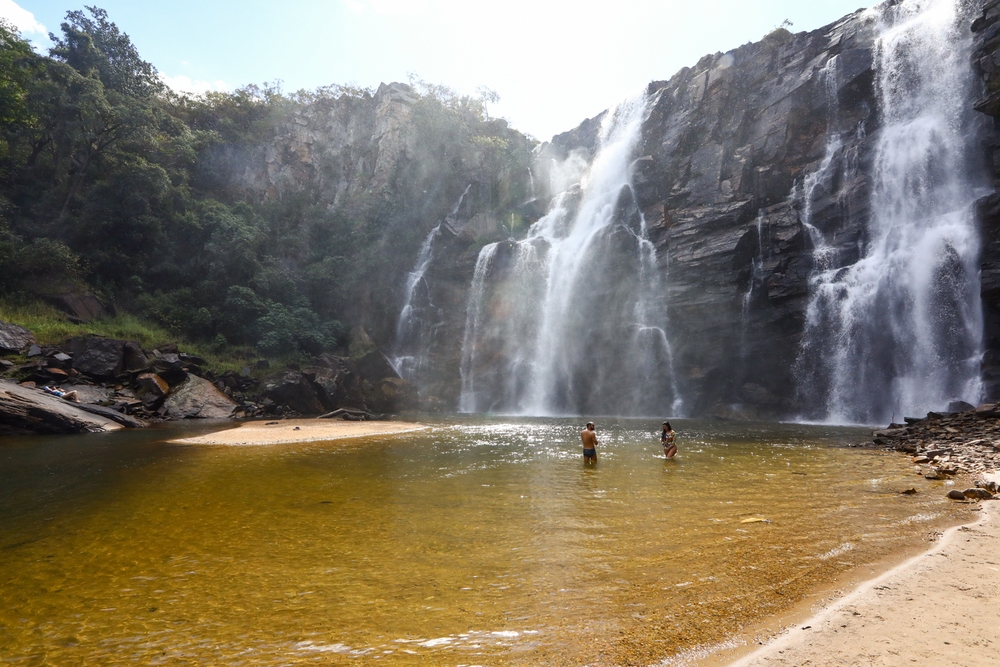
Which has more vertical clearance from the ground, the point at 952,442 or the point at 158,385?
the point at 158,385

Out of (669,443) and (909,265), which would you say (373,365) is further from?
(909,265)

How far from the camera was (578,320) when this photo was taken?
33938 mm

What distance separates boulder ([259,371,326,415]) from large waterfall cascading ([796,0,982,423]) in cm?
2723

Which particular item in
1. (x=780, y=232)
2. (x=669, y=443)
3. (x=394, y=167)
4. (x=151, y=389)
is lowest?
(x=669, y=443)

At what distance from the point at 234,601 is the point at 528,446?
11.3m

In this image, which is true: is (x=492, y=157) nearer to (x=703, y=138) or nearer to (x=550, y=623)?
(x=703, y=138)

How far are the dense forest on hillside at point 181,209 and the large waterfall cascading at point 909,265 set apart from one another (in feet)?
97.2

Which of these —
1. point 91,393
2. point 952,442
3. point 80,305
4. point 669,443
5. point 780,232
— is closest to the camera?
point 669,443

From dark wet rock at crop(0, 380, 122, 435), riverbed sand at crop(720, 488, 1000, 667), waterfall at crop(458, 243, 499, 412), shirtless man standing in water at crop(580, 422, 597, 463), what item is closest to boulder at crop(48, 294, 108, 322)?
dark wet rock at crop(0, 380, 122, 435)

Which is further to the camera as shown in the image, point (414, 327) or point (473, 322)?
point (414, 327)

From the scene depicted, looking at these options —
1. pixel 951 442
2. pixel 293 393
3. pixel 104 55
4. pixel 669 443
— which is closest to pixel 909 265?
pixel 951 442

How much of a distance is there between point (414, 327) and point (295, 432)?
20686 mm

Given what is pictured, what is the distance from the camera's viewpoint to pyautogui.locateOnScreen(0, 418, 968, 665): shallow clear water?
3.81 metres

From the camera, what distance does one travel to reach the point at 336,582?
16.2ft
